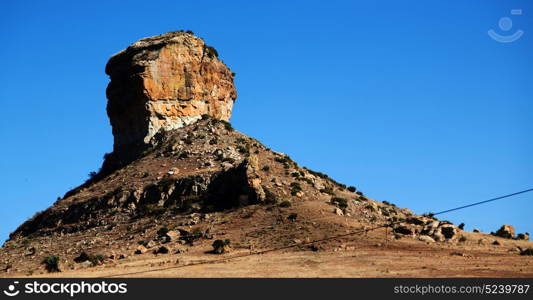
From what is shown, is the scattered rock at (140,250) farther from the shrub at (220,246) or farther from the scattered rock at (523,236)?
the scattered rock at (523,236)

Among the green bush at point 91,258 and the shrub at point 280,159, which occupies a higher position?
the shrub at point 280,159

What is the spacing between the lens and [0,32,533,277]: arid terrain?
149 feet

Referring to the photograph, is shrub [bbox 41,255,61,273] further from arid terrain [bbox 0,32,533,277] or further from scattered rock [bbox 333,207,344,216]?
scattered rock [bbox 333,207,344,216]

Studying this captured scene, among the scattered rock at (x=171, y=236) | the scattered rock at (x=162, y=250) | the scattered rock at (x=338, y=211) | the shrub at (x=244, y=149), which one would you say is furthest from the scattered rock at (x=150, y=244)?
the shrub at (x=244, y=149)

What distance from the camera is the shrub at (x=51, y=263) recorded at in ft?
159

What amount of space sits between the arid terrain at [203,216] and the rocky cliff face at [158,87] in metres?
0.12

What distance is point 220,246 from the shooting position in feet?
161

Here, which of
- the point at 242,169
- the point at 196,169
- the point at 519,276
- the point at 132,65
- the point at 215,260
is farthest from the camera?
the point at 132,65

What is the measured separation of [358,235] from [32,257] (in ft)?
76.2

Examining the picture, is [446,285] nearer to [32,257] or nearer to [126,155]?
[32,257]

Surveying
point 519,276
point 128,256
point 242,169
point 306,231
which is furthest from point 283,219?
point 519,276

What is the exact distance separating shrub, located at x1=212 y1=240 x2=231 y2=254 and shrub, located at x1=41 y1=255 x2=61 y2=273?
33.4 feet

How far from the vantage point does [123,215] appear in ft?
191

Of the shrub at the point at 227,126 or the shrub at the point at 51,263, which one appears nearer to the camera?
the shrub at the point at 51,263
